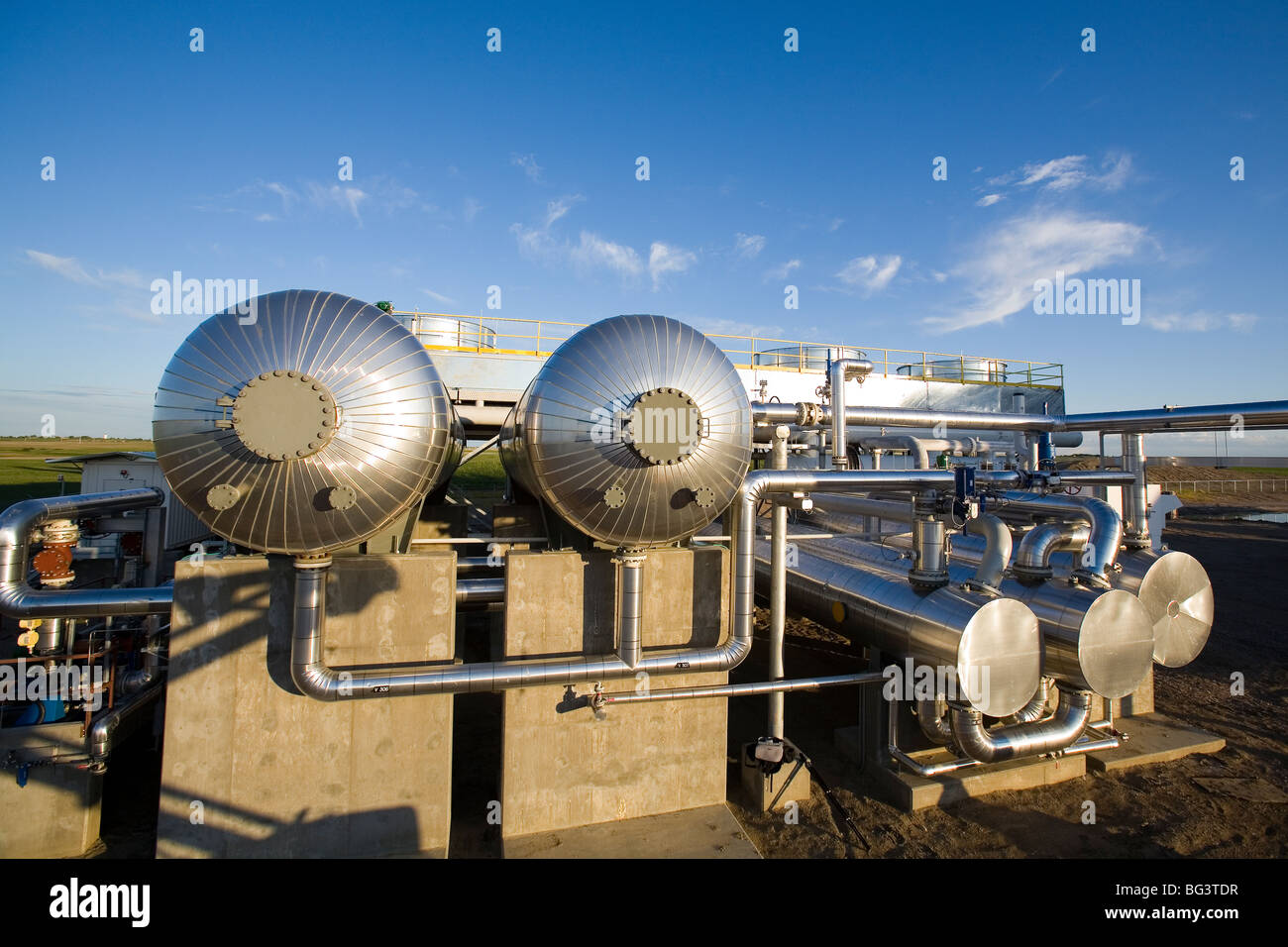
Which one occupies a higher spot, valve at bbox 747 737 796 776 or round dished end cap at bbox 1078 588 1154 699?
round dished end cap at bbox 1078 588 1154 699

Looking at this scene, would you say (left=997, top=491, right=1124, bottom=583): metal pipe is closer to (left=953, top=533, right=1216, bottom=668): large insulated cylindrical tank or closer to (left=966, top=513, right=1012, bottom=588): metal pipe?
(left=953, top=533, right=1216, bottom=668): large insulated cylindrical tank

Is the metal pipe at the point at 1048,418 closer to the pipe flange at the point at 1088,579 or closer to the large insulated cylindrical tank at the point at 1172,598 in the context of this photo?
the large insulated cylindrical tank at the point at 1172,598

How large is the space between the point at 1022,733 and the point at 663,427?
565 centimetres

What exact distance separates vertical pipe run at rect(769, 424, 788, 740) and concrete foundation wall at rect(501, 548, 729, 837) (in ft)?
2.32

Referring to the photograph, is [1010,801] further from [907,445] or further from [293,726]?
[293,726]

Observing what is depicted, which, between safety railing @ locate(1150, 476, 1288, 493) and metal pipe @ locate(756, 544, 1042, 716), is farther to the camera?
safety railing @ locate(1150, 476, 1288, 493)

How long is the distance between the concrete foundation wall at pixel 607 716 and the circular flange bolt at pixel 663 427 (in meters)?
1.65

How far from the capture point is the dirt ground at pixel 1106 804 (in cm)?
596

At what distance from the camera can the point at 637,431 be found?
16.4ft

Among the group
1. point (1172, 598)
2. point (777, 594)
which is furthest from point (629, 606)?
point (1172, 598)

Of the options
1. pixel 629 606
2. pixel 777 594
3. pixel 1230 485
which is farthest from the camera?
pixel 1230 485

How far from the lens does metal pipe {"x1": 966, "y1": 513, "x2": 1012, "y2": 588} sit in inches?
247

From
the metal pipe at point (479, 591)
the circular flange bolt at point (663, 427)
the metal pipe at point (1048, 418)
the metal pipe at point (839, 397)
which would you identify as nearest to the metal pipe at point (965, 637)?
the metal pipe at point (839, 397)

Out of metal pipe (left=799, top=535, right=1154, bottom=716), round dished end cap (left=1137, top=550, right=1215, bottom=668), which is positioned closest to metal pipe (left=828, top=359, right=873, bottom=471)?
metal pipe (left=799, top=535, right=1154, bottom=716)
